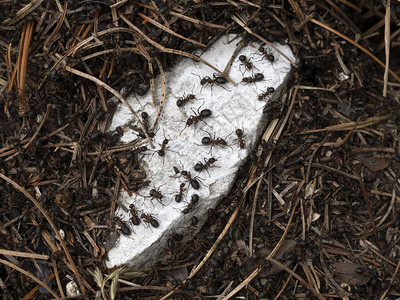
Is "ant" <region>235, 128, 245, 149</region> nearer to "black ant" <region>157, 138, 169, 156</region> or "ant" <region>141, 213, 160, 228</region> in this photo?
"black ant" <region>157, 138, 169, 156</region>

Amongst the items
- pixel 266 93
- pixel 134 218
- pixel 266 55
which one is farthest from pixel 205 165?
pixel 266 55

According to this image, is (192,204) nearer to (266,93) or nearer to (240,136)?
(240,136)

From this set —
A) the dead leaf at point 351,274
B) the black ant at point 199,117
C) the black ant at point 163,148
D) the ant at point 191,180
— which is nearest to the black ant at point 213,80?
the black ant at point 199,117

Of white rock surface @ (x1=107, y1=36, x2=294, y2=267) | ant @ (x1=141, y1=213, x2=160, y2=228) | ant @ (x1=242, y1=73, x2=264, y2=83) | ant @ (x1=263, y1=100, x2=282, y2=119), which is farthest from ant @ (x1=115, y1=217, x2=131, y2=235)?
ant @ (x1=242, y1=73, x2=264, y2=83)

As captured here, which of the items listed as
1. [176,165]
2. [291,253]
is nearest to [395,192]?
[291,253]

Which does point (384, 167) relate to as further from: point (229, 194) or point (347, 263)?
point (229, 194)

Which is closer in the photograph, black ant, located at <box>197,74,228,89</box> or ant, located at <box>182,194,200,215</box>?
ant, located at <box>182,194,200,215</box>

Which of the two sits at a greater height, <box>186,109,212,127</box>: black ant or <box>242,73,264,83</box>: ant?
<box>186,109,212,127</box>: black ant
